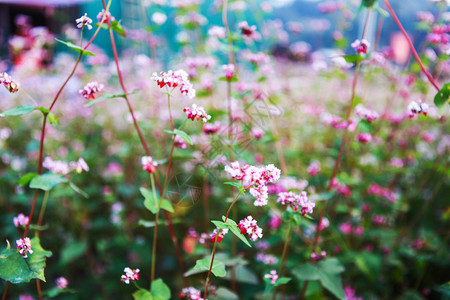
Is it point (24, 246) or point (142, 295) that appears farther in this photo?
point (142, 295)

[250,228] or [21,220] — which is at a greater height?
[250,228]

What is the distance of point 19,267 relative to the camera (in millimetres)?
1391

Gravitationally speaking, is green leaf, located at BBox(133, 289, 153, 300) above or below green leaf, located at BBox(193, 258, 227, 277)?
below

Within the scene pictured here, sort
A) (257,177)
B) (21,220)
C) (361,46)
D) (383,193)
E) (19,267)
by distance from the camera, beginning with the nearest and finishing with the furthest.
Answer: (257,177) → (19,267) → (21,220) → (361,46) → (383,193)

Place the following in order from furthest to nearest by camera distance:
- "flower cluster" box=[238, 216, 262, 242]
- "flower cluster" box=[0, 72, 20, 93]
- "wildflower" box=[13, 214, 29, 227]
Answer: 1. "wildflower" box=[13, 214, 29, 227]
2. "flower cluster" box=[0, 72, 20, 93]
3. "flower cluster" box=[238, 216, 262, 242]

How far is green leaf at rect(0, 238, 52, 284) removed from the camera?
1.34 meters

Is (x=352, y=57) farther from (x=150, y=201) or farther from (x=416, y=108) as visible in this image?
(x=150, y=201)

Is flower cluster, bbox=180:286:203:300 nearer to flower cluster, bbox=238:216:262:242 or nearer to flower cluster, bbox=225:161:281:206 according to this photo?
flower cluster, bbox=238:216:262:242

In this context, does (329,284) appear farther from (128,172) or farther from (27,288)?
(128,172)

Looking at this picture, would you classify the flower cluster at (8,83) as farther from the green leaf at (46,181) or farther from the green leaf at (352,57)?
the green leaf at (352,57)

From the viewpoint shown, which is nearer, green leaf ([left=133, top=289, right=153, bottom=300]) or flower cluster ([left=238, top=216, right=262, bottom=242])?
flower cluster ([left=238, top=216, right=262, bottom=242])

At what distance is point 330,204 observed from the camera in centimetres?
322

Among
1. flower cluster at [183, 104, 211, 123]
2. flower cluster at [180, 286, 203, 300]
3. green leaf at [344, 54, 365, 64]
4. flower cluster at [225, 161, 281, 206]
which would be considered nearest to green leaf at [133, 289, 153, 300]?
flower cluster at [180, 286, 203, 300]

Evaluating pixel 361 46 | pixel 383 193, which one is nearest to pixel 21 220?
pixel 361 46
